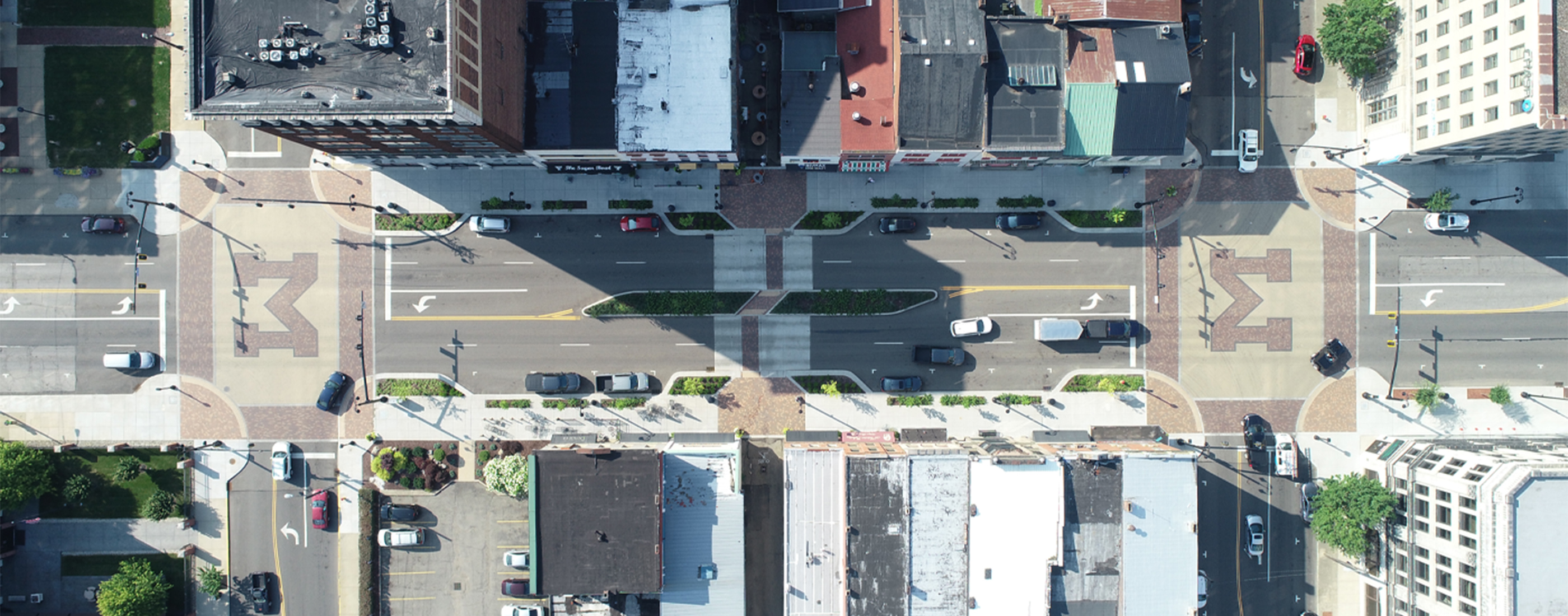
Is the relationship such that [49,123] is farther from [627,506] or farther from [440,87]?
[627,506]

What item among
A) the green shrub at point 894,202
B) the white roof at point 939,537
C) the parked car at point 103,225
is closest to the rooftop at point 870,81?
the green shrub at point 894,202

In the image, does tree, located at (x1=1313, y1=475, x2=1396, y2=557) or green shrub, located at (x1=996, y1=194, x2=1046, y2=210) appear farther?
green shrub, located at (x1=996, y1=194, x2=1046, y2=210)

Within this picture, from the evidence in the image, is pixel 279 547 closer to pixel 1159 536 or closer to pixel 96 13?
pixel 96 13

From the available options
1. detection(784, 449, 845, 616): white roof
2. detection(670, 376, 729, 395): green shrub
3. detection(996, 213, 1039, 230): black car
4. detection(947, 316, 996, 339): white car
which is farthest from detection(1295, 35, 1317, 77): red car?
detection(670, 376, 729, 395): green shrub

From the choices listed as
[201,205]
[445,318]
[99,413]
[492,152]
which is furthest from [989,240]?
[99,413]

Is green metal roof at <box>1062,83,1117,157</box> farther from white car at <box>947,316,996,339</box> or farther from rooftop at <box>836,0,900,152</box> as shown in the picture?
white car at <box>947,316,996,339</box>

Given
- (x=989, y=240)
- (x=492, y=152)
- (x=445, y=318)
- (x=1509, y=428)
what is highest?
(x=492, y=152)
